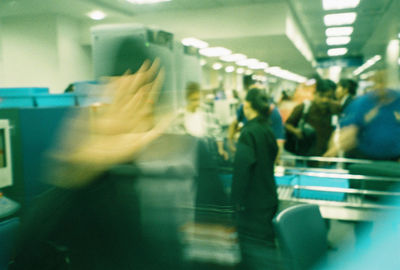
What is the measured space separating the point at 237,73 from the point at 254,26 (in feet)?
36.6

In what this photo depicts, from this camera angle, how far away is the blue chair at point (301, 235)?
5.02 feet

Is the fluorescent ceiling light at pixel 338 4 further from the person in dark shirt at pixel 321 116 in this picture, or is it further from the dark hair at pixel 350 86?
the person in dark shirt at pixel 321 116

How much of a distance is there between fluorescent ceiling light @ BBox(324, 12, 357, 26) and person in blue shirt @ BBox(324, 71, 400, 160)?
4.67 meters

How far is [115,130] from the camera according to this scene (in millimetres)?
747

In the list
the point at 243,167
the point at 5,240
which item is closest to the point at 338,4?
the point at 243,167

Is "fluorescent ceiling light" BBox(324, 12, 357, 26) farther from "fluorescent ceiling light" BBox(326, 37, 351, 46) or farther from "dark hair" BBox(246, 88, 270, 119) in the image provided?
"dark hair" BBox(246, 88, 270, 119)

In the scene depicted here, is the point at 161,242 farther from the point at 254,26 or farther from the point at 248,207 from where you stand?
the point at 254,26

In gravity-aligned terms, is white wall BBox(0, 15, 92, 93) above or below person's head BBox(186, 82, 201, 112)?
above

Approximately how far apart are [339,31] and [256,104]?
7.98 meters

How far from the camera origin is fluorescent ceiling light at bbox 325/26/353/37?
9.01 m

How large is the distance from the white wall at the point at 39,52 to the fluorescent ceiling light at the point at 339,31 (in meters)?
6.14

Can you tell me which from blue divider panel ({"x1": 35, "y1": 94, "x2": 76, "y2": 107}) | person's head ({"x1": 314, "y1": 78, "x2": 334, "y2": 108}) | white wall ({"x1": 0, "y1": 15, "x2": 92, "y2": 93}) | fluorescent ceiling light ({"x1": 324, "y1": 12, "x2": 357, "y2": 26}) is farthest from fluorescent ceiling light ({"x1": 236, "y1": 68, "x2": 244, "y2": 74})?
blue divider panel ({"x1": 35, "y1": 94, "x2": 76, "y2": 107})

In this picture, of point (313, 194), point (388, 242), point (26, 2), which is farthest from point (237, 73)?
point (388, 242)

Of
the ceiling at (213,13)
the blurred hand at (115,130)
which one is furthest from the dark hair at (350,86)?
the blurred hand at (115,130)
